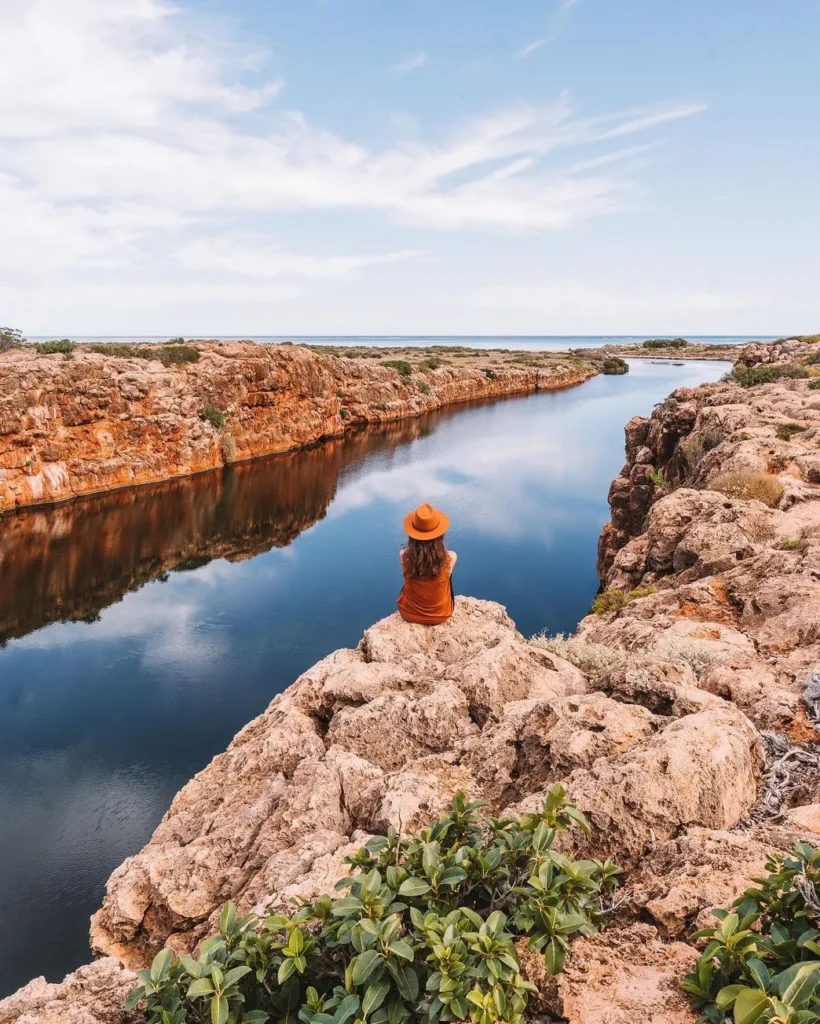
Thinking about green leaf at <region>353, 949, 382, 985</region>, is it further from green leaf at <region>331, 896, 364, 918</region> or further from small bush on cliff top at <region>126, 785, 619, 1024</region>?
green leaf at <region>331, 896, 364, 918</region>

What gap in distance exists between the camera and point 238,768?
23.3 ft

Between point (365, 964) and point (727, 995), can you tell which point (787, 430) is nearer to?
point (727, 995)

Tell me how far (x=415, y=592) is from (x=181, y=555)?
22.1m

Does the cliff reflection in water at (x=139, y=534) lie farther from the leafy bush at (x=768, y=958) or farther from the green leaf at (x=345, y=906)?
the leafy bush at (x=768, y=958)

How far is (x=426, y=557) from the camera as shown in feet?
25.3

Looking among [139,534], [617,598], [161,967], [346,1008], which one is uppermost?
[346,1008]

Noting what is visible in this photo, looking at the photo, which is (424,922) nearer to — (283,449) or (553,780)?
(553,780)

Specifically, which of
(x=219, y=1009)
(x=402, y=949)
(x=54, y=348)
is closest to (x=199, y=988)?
(x=219, y=1009)

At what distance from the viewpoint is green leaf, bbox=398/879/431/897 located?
2854mm

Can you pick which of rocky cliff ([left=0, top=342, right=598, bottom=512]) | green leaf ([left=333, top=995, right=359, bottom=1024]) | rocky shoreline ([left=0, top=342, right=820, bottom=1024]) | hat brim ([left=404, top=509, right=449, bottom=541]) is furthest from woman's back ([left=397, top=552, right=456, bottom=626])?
rocky cliff ([left=0, top=342, right=598, bottom=512])

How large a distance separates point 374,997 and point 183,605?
21502mm

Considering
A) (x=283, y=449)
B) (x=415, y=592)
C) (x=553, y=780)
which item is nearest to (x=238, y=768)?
(x=415, y=592)

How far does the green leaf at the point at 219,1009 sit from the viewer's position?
2561 mm

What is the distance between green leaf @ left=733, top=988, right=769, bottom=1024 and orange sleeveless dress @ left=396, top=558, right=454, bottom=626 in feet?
19.3
